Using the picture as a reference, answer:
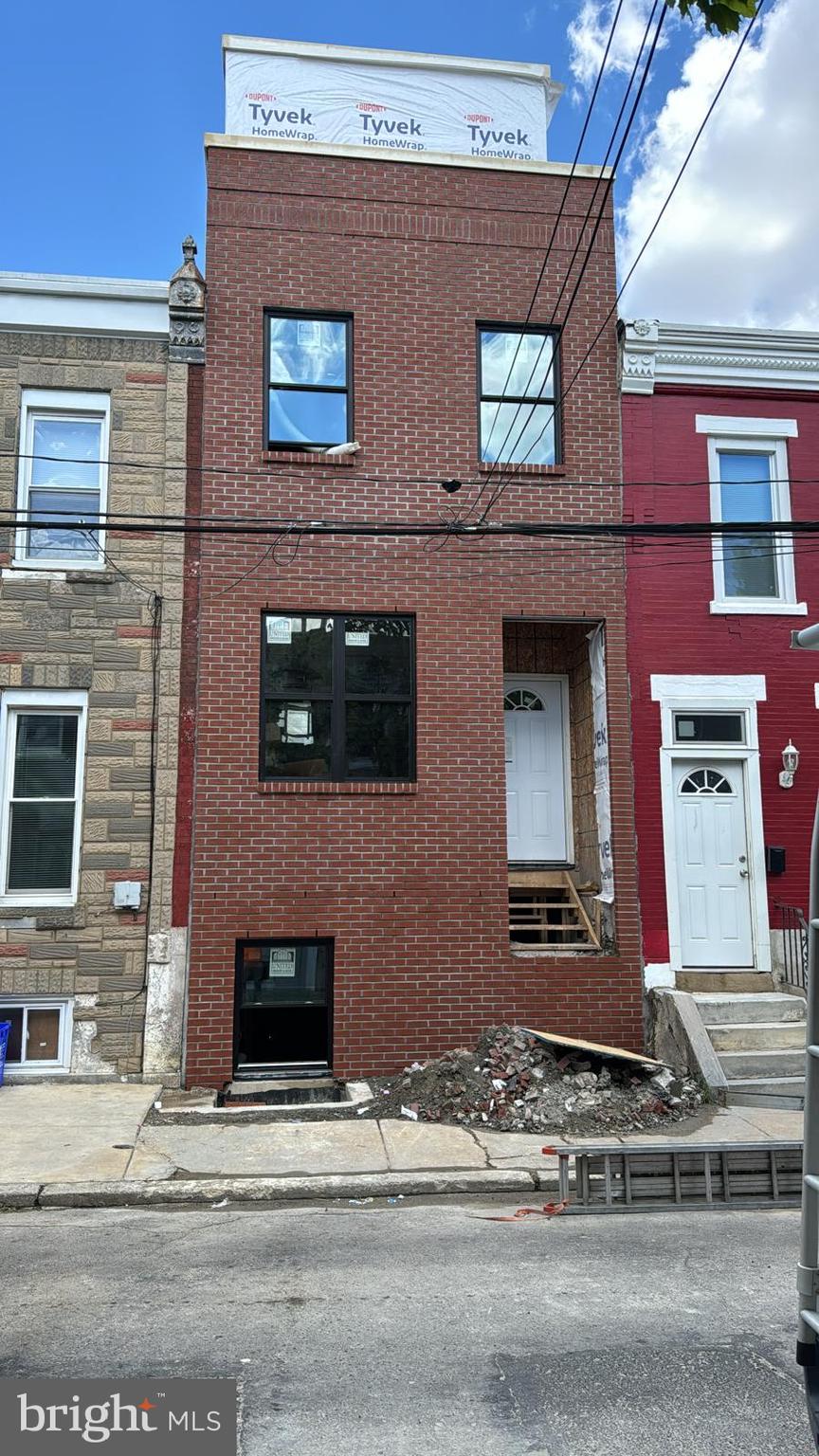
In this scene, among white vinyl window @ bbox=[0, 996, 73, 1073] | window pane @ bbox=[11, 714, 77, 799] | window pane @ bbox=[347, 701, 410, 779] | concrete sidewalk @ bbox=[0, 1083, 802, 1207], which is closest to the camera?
concrete sidewalk @ bbox=[0, 1083, 802, 1207]

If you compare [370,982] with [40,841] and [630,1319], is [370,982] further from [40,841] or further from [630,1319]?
[630,1319]

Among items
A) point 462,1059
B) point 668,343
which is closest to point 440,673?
point 462,1059

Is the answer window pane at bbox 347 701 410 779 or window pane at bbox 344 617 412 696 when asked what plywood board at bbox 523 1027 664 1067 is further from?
window pane at bbox 344 617 412 696

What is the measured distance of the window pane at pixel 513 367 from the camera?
38.0 ft

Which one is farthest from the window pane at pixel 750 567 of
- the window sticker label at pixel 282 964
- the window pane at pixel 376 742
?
the window sticker label at pixel 282 964

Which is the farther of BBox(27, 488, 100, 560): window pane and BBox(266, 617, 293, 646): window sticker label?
BBox(27, 488, 100, 560): window pane

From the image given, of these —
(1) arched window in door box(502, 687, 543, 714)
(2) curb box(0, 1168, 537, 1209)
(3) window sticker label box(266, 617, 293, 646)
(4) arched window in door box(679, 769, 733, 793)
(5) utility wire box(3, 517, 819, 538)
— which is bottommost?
(2) curb box(0, 1168, 537, 1209)

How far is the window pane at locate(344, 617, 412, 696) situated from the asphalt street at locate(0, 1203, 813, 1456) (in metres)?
5.45

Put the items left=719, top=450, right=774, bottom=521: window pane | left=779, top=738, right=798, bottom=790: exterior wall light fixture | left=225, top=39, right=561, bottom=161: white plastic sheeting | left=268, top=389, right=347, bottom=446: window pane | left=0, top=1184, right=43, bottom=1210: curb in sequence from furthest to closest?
left=719, top=450, right=774, bottom=521: window pane < left=225, top=39, right=561, bottom=161: white plastic sheeting < left=779, top=738, right=798, bottom=790: exterior wall light fixture < left=268, top=389, right=347, bottom=446: window pane < left=0, top=1184, right=43, bottom=1210: curb

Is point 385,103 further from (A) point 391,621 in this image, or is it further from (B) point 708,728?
(B) point 708,728

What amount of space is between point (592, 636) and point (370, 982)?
176 inches

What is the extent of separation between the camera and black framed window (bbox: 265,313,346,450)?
36.6ft

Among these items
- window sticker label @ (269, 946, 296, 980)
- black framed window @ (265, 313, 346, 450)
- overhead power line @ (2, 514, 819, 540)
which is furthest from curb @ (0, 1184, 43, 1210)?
black framed window @ (265, 313, 346, 450)

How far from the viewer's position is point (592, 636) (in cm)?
1157
